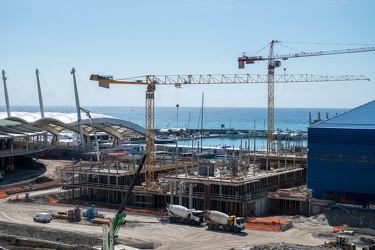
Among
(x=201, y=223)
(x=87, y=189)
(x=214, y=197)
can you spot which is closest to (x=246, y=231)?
(x=201, y=223)

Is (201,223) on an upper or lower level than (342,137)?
lower

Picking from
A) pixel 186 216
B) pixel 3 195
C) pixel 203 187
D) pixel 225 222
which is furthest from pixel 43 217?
pixel 225 222

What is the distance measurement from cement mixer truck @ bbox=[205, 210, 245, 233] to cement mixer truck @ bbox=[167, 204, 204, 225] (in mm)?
1823

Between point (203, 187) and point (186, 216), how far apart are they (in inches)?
276

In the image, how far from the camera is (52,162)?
81688 mm

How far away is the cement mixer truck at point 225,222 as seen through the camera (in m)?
45.3

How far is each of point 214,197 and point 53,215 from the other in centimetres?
1365

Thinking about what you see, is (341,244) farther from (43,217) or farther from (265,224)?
(43,217)

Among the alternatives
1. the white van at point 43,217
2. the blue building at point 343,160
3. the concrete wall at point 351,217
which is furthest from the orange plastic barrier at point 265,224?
the white van at point 43,217

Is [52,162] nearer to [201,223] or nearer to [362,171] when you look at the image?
[201,223]

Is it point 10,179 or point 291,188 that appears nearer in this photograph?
point 291,188

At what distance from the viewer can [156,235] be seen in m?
44.7

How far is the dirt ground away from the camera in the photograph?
137 ft

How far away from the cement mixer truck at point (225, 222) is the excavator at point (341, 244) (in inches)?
267
